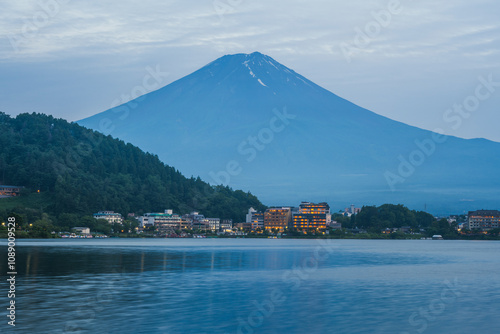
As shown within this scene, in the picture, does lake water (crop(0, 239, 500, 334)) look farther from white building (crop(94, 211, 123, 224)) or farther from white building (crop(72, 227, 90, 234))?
white building (crop(94, 211, 123, 224))

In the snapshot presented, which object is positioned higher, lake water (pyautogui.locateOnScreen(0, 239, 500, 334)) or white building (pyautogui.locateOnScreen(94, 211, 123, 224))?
white building (pyautogui.locateOnScreen(94, 211, 123, 224))

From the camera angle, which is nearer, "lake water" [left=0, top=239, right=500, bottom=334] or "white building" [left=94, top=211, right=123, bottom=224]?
"lake water" [left=0, top=239, right=500, bottom=334]

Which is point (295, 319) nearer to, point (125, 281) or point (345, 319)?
point (345, 319)

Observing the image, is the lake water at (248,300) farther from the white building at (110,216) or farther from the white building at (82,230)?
the white building at (110,216)

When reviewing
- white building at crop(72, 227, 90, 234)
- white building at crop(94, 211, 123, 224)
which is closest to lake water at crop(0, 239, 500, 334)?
white building at crop(72, 227, 90, 234)

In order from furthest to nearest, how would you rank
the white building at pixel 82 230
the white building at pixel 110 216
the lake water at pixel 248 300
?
the white building at pixel 110 216, the white building at pixel 82 230, the lake water at pixel 248 300

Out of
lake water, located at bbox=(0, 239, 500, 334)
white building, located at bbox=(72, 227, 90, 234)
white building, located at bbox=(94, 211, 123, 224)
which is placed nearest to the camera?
lake water, located at bbox=(0, 239, 500, 334)

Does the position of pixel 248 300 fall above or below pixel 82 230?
below

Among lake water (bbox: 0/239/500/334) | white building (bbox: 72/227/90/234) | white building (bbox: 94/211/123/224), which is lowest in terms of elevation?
lake water (bbox: 0/239/500/334)

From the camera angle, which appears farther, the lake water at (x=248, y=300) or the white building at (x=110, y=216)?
the white building at (x=110, y=216)

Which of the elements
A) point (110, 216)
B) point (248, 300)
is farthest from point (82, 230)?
point (248, 300)

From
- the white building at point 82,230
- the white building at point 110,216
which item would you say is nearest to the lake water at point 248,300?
the white building at point 82,230

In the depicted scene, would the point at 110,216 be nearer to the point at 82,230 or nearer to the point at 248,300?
the point at 82,230

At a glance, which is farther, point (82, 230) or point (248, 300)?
point (82, 230)
